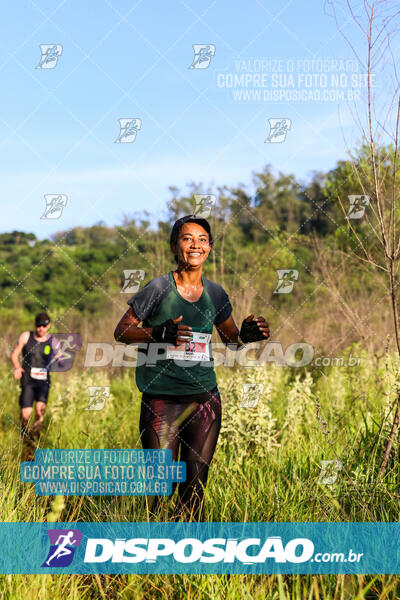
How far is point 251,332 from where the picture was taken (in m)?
3.32

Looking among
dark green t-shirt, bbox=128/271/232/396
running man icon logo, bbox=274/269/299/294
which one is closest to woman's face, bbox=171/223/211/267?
dark green t-shirt, bbox=128/271/232/396

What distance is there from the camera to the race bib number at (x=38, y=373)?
7.01 m

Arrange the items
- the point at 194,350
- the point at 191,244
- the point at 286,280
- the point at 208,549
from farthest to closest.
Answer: the point at 286,280
the point at 191,244
the point at 194,350
the point at 208,549

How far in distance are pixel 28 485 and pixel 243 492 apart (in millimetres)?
1522

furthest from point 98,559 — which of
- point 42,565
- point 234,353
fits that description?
point 234,353

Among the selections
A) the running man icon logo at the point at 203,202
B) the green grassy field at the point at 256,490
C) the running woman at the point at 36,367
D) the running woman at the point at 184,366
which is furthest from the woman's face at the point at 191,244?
the running woman at the point at 36,367

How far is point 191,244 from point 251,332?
0.66 metres

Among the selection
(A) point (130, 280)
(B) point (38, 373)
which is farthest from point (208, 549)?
(B) point (38, 373)

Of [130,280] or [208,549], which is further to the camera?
[130,280]

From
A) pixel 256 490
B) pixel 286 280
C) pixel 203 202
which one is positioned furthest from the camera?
pixel 286 280

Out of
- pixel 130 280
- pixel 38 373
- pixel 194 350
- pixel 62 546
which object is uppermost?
pixel 130 280

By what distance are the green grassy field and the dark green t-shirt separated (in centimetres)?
71

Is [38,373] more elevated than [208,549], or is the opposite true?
[38,373]

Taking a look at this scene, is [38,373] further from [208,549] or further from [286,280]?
[208,549]
